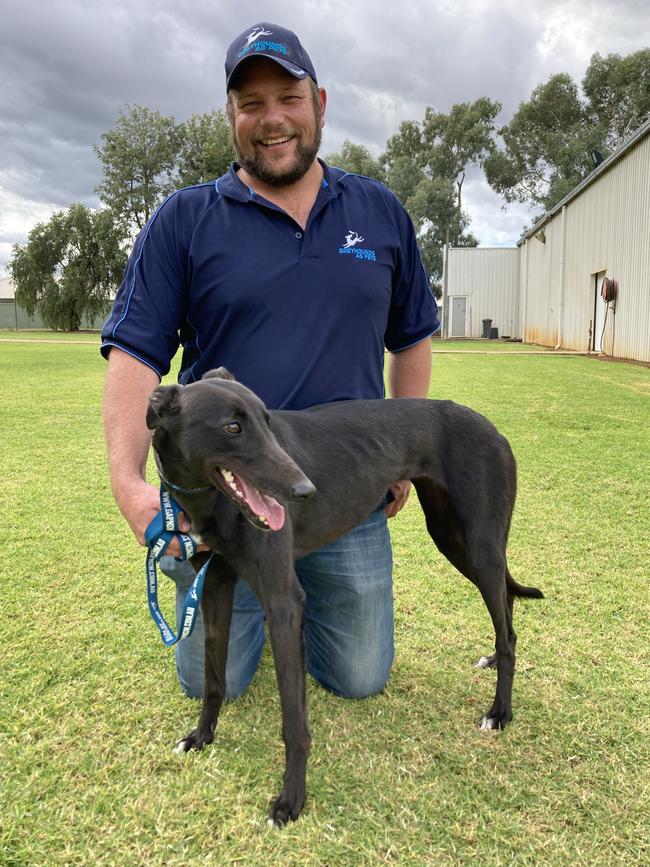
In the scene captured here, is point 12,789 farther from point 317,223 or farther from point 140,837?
point 317,223

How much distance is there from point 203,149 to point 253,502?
4674 cm

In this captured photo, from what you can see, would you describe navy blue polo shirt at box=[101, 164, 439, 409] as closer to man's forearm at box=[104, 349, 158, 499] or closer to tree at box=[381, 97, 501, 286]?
man's forearm at box=[104, 349, 158, 499]

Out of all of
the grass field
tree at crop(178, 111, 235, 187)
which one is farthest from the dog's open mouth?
tree at crop(178, 111, 235, 187)

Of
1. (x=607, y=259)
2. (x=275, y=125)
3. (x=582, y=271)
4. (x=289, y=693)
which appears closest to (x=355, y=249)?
(x=275, y=125)

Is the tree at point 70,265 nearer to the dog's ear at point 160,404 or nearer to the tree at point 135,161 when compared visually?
the tree at point 135,161

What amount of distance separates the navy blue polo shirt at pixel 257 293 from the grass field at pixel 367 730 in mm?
1285

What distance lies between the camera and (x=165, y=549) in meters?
2.23

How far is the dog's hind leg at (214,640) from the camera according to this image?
245 cm

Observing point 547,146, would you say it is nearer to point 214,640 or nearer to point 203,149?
point 203,149

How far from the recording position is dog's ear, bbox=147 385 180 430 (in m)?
1.93

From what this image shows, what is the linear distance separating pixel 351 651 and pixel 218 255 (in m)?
1.74

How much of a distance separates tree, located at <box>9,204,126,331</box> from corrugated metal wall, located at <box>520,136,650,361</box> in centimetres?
2875

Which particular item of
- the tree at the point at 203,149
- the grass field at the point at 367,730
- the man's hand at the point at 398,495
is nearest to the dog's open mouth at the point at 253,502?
the grass field at the point at 367,730

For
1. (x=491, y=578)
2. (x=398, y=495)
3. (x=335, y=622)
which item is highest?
(x=398, y=495)
